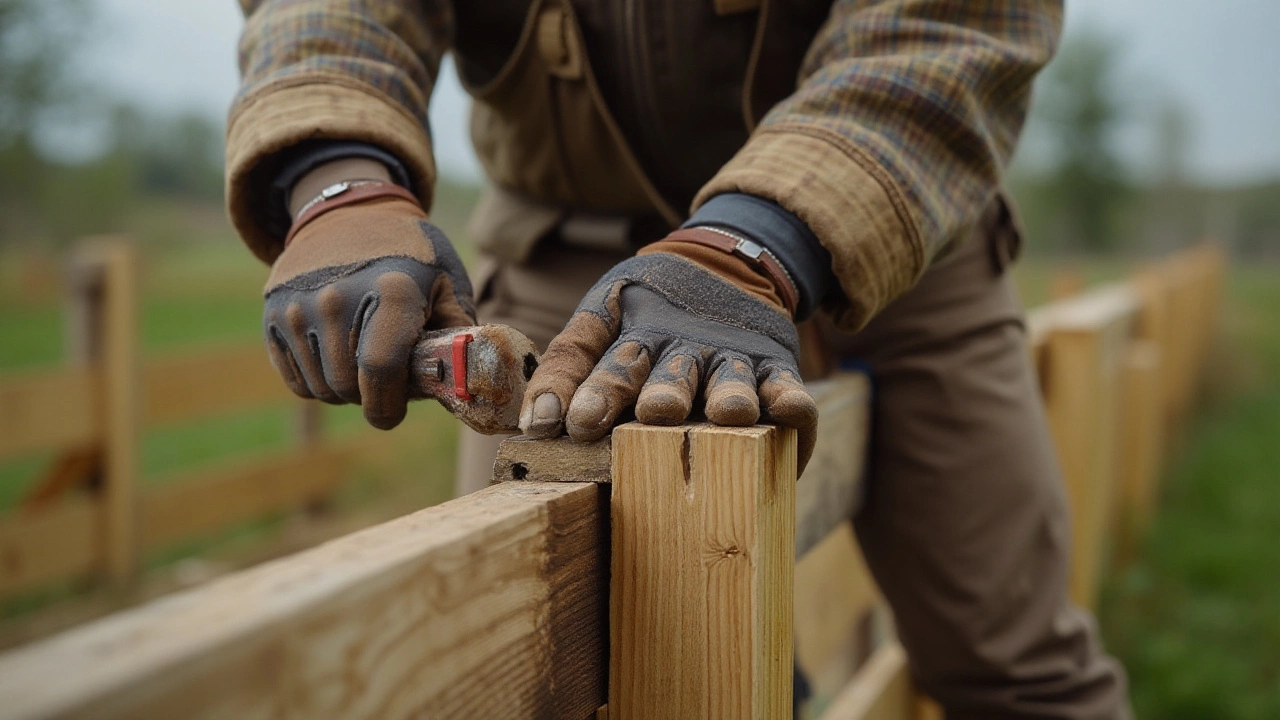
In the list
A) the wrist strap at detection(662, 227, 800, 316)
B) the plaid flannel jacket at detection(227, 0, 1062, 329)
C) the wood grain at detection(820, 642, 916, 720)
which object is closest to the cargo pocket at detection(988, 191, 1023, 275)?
the plaid flannel jacket at detection(227, 0, 1062, 329)

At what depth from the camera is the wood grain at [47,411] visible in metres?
3.85

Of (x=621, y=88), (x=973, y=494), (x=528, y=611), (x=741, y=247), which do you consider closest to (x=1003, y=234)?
(x=973, y=494)

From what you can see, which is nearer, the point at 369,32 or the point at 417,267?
the point at 417,267

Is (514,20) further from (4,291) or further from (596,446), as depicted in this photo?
(4,291)

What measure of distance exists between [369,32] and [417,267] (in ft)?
1.47

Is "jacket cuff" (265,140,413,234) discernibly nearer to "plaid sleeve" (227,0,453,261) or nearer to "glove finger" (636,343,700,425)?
"plaid sleeve" (227,0,453,261)

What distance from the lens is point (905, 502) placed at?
1639 millimetres

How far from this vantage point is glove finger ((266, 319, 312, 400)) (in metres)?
1.13

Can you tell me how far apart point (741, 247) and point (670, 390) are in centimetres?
28

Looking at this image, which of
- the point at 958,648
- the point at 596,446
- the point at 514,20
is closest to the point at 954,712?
the point at 958,648

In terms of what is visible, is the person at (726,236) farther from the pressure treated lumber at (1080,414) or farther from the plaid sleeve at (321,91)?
the pressure treated lumber at (1080,414)

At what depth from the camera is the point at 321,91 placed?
126 centimetres

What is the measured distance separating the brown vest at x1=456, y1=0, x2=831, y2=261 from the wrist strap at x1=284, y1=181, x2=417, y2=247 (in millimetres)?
397

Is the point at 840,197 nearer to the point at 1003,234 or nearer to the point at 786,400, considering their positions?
the point at 786,400
